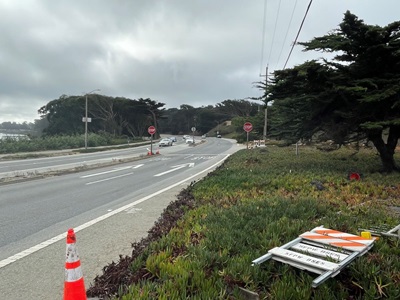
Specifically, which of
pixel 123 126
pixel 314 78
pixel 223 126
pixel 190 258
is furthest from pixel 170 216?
pixel 223 126

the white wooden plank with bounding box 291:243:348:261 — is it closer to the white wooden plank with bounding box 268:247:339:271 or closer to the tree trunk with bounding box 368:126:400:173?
the white wooden plank with bounding box 268:247:339:271

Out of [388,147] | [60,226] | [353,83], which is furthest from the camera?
[388,147]

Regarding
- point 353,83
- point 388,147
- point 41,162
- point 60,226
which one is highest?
point 353,83

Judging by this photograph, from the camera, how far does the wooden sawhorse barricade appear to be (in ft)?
10.6

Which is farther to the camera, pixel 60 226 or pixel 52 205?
pixel 52 205

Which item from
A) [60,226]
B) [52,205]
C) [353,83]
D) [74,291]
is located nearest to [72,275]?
[74,291]

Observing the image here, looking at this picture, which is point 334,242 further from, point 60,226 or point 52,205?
point 52,205

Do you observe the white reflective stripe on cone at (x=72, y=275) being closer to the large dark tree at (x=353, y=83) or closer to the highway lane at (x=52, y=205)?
the highway lane at (x=52, y=205)

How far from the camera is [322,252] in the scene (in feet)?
12.2

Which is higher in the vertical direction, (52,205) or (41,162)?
(52,205)

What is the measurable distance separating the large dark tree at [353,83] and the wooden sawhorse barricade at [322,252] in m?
7.41

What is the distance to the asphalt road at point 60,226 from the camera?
14.5 ft

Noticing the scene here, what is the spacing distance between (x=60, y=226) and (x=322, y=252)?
5558 millimetres

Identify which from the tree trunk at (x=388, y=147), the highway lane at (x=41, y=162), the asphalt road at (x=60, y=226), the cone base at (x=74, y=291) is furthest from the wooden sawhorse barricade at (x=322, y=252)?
the highway lane at (x=41, y=162)
